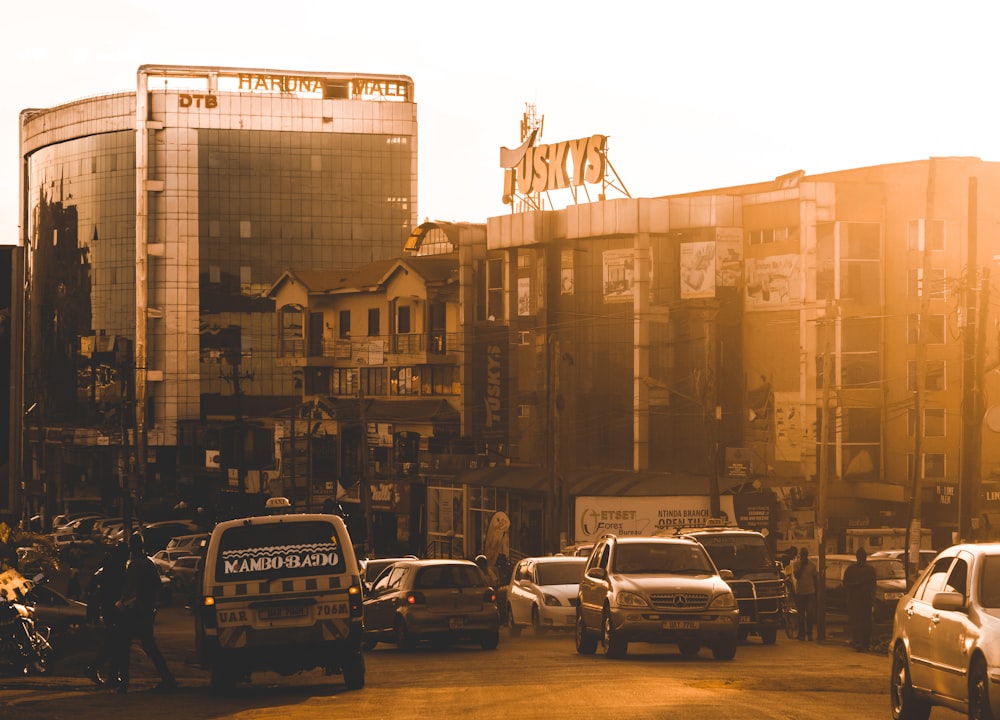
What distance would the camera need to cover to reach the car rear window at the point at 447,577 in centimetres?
2498

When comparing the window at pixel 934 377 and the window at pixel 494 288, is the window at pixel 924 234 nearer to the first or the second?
the window at pixel 934 377

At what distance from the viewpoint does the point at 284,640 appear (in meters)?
18.0

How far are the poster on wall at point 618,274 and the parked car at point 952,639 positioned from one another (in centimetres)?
4778

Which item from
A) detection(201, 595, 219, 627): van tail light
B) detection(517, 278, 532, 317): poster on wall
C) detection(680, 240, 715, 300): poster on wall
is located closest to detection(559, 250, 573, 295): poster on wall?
detection(517, 278, 532, 317): poster on wall

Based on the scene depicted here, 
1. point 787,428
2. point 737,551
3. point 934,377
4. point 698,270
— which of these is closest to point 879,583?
point 737,551

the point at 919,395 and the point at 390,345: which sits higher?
the point at 390,345

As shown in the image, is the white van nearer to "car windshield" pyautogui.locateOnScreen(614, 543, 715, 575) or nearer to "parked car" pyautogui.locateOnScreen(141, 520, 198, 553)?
"car windshield" pyautogui.locateOnScreen(614, 543, 715, 575)

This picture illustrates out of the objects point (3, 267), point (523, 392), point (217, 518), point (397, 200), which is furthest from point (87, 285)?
point (3, 267)

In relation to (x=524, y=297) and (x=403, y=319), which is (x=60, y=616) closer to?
(x=524, y=297)

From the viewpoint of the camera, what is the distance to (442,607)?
81.3 ft

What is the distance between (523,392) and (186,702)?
165ft

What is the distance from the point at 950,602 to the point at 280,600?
8.08 metres

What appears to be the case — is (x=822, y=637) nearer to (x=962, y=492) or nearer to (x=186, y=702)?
(x=962, y=492)

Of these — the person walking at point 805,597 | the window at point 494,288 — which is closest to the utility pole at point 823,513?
the person walking at point 805,597
